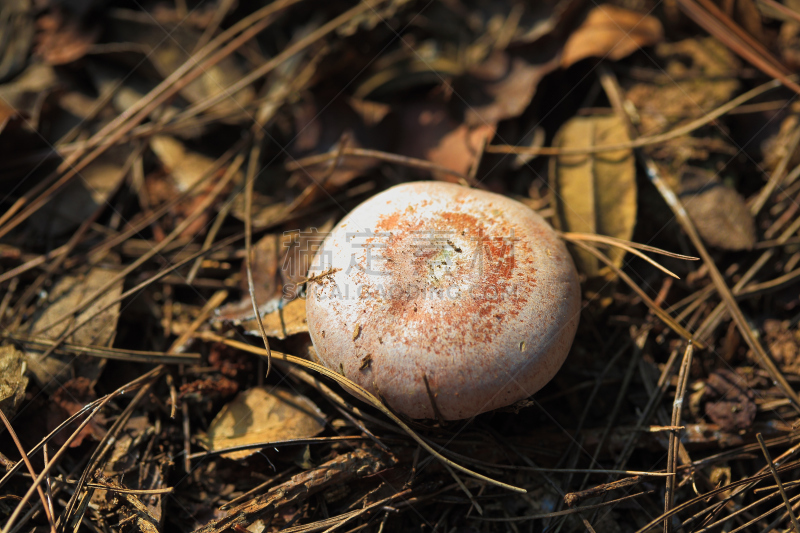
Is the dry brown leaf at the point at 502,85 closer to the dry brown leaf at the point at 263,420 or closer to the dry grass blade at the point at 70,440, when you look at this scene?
the dry brown leaf at the point at 263,420

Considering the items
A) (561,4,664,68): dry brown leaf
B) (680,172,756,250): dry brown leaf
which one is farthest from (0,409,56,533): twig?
(561,4,664,68): dry brown leaf

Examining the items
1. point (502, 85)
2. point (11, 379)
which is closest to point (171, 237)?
point (11, 379)

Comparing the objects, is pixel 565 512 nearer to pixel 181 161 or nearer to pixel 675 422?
pixel 675 422

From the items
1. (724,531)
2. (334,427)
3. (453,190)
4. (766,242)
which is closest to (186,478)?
(334,427)

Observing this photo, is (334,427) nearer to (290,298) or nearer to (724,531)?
(290,298)

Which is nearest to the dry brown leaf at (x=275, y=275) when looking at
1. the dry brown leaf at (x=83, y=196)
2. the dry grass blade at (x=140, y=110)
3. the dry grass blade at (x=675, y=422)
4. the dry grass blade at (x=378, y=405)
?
the dry grass blade at (x=378, y=405)
